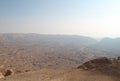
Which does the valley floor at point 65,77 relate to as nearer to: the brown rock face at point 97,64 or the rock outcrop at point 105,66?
the rock outcrop at point 105,66

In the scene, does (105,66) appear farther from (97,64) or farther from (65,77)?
(65,77)

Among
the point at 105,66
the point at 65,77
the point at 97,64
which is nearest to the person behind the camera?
the point at 65,77

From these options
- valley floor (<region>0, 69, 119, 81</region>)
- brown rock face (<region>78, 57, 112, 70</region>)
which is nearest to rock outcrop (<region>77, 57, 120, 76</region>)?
brown rock face (<region>78, 57, 112, 70</region>)

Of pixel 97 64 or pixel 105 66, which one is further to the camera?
pixel 97 64

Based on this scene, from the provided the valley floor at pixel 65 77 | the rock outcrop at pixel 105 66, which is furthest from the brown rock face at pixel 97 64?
the valley floor at pixel 65 77

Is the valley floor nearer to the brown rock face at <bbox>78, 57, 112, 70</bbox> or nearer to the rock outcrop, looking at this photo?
the rock outcrop

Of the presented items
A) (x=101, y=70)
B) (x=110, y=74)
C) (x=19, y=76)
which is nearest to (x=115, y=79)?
(x=110, y=74)

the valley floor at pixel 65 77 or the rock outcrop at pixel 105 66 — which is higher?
the rock outcrop at pixel 105 66

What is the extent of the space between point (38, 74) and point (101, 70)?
8.04m

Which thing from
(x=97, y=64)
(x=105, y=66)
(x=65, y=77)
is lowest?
(x=65, y=77)

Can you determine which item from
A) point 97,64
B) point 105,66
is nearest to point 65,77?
point 105,66

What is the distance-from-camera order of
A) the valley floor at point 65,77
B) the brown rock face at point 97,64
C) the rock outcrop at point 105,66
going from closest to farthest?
the valley floor at point 65,77 → the rock outcrop at point 105,66 → the brown rock face at point 97,64

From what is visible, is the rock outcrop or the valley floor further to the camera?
the rock outcrop

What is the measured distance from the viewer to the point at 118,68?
83.5 feet
